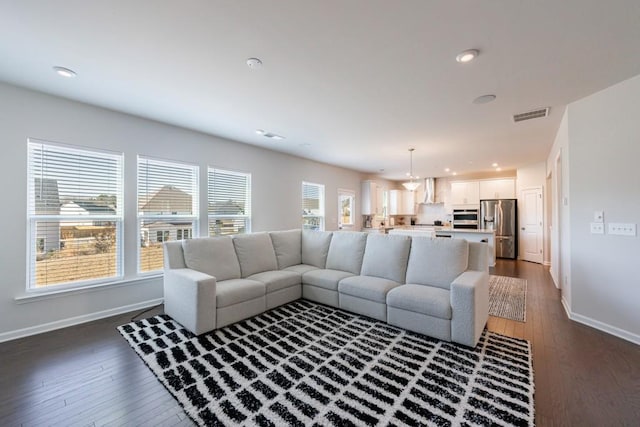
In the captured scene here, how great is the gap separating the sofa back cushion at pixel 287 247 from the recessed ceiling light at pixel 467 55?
3.32m

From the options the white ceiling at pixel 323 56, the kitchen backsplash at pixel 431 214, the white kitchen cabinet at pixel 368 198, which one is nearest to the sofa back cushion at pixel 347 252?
the white ceiling at pixel 323 56

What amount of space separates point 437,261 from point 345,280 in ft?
3.87

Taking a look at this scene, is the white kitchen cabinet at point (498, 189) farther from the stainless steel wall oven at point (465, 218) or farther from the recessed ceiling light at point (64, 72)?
the recessed ceiling light at point (64, 72)

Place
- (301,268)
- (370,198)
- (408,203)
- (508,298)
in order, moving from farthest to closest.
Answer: (408,203) → (370,198) → (301,268) → (508,298)

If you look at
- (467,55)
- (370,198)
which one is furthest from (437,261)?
(370,198)

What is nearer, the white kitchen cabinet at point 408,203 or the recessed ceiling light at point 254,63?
the recessed ceiling light at point 254,63

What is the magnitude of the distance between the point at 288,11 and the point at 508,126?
3.85 meters

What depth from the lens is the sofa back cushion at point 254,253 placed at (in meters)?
3.69

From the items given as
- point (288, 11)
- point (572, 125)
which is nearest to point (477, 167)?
point (572, 125)

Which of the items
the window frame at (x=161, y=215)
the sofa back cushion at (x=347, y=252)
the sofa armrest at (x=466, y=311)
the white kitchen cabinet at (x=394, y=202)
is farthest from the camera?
the white kitchen cabinet at (x=394, y=202)

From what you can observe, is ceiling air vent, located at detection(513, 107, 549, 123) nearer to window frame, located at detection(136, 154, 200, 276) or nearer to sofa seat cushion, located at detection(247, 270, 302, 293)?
sofa seat cushion, located at detection(247, 270, 302, 293)

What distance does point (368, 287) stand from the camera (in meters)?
3.12

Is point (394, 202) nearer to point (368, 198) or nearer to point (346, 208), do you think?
point (368, 198)

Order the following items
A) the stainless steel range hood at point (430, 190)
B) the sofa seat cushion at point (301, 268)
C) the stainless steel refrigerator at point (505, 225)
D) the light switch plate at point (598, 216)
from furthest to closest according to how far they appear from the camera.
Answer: the stainless steel range hood at point (430, 190) → the stainless steel refrigerator at point (505, 225) → the sofa seat cushion at point (301, 268) → the light switch plate at point (598, 216)
